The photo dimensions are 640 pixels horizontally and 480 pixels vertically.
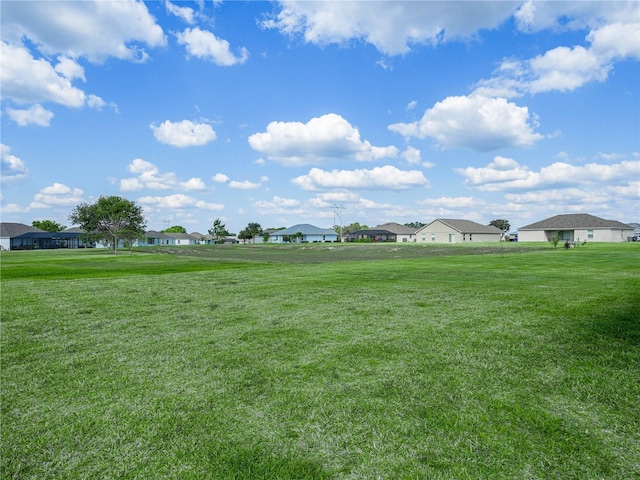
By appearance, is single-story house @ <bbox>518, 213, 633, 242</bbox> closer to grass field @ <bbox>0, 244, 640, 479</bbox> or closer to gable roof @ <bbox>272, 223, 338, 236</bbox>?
gable roof @ <bbox>272, 223, 338, 236</bbox>

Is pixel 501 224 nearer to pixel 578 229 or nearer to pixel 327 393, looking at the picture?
pixel 578 229

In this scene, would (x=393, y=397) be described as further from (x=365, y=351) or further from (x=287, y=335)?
(x=287, y=335)

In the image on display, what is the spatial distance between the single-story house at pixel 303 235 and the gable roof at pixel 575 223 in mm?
63872

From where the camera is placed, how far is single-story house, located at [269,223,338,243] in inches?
4894

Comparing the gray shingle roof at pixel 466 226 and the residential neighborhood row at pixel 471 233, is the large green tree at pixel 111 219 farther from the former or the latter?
the gray shingle roof at pixel 466 226

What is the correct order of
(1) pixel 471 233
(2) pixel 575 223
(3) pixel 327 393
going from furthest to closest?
(1) pixel 471 233 → (2) pixel 575 223 → (3) pixel 327 393

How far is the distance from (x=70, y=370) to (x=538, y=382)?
570 cm

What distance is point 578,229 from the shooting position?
69562 millimetres

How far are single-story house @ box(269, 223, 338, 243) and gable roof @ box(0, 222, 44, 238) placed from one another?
6451 centimetres

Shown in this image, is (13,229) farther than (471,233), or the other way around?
(471,233)

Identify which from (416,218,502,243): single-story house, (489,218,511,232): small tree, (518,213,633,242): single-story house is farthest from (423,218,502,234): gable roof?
(489,218,511,232): small tree

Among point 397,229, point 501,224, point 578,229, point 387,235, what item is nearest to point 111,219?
point 578,229

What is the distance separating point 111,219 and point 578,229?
249 ft

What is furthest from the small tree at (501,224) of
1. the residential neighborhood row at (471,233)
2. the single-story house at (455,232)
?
the single-story house at (455,232)
